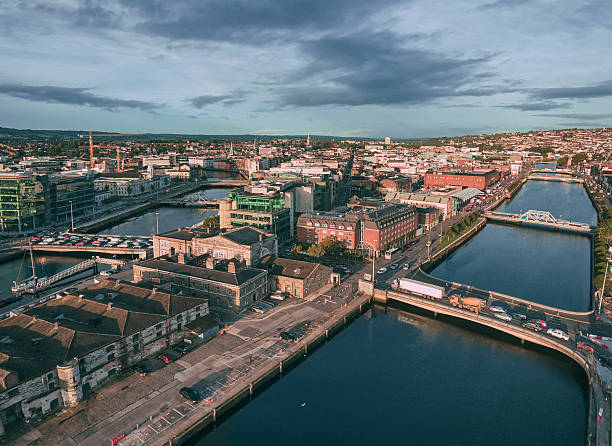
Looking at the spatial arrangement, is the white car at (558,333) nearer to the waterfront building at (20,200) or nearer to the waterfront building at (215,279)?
the waterfront building at (215,279)

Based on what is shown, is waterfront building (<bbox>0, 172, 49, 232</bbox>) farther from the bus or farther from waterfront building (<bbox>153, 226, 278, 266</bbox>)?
the bus

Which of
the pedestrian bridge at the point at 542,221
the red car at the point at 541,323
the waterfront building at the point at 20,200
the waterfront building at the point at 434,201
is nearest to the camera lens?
the red car at the point at 541,323

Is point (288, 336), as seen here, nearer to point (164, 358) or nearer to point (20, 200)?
point (164, 358)

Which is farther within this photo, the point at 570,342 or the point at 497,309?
the point at 497,309

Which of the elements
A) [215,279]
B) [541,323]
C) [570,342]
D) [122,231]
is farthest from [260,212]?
[570,342]

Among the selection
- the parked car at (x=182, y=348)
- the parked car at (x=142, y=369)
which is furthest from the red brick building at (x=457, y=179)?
the parked car at (x=142, y=369)

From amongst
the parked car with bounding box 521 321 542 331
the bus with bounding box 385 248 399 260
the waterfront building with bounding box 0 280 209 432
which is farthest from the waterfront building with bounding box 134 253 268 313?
the parked car with bounding box 521 321 542 331

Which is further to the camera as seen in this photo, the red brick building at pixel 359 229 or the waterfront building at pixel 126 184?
the waterfront building at pixel 126 184
